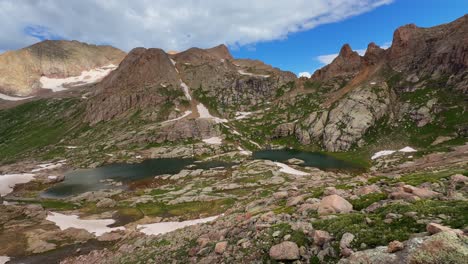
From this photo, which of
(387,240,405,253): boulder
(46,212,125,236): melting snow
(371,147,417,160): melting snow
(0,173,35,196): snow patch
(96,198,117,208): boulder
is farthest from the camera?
(371,147,417,160): melting snow

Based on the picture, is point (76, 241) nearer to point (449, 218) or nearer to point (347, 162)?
point (449, 218)

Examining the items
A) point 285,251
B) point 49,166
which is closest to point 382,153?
point 285,251

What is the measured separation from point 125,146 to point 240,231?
188071 millimetres

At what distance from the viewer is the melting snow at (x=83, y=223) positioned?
58672 millimetres

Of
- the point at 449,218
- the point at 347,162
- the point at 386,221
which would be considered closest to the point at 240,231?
the point at 386,221

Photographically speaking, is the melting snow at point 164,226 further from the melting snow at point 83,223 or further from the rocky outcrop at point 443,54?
the rocky outcrop at point 443,54

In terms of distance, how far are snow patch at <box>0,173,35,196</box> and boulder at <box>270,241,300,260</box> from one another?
129 m

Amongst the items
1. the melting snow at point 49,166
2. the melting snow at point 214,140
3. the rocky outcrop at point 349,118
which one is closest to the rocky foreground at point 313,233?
the melting snow at point 49,166

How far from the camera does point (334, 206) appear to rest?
2130 centimetres

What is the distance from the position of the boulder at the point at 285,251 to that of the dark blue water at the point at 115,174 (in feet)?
336

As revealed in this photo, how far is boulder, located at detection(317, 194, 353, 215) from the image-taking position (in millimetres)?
20906

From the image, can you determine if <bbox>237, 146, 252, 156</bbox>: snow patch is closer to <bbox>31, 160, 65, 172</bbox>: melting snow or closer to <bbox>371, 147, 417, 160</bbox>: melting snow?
<bbox>371, 147, 417, 160</bbox>: melting snow

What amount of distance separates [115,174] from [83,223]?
7000 cm

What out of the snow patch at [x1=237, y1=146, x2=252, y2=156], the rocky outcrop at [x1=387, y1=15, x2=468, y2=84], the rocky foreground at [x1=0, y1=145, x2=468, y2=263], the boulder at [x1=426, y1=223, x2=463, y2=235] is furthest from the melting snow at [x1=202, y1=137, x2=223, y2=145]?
the boulder at [x1=426, y1=223, x2=463, y2=235]
